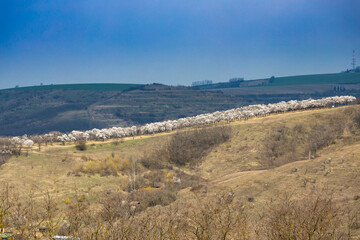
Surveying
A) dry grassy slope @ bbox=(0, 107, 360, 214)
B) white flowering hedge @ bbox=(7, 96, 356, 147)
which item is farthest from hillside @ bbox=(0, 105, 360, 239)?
white flowering hedge @ bbox=(7, 96, 356, 147)

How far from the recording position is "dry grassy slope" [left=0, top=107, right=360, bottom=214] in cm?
4406

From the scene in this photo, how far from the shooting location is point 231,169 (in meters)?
80.1

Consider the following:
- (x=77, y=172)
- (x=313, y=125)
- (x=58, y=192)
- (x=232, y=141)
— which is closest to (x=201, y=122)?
(x=232, y=141)

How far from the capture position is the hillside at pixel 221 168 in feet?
144

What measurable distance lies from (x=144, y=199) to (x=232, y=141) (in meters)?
52.0

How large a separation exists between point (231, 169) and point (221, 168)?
371 cm

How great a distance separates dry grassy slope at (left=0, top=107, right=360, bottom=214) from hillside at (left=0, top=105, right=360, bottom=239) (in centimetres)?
14

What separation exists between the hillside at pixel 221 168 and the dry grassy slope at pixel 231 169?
0.47 ft

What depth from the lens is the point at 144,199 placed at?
5253 centimetres

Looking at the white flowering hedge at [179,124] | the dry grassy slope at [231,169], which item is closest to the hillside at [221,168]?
the dry grassy slope at [231,169]

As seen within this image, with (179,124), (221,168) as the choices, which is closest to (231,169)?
(221,168)

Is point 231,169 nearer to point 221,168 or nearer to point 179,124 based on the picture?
point 221,168

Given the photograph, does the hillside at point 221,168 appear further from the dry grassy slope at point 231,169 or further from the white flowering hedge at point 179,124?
the white flowering hedge at point 179,124

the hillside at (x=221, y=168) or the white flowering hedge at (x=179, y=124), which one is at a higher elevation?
the white flowering hedge at (x=179, y=124)
